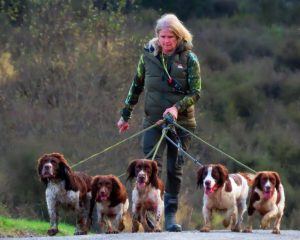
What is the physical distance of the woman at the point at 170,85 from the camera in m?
16.4

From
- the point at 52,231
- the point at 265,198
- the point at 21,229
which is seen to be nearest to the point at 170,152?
the point at 265,198

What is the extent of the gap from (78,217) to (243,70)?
41746 mm

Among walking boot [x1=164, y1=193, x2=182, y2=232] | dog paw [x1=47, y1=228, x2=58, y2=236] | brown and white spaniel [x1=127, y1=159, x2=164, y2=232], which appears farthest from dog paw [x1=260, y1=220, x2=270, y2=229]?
dog paw [x1=47, y1=228, x2=58, y2=236]

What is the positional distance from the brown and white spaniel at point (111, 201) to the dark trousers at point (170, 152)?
59 centimetres

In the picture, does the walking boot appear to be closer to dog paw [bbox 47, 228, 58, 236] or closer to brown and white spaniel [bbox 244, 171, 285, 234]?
brown and white spaniel [bbox 244, 171, 285, 234]

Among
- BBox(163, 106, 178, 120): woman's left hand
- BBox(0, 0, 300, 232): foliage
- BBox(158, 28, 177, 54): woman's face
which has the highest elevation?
BBox(158, 28, 177, 54): woman's face

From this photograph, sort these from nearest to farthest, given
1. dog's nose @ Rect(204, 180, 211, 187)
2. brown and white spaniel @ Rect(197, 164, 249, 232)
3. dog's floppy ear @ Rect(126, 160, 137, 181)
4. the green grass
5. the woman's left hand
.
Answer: the woman's left hand → dog's floppy ear @ Rect(126, 160, 137, 181) → dog's nose @ Rect(204, 180, 211, 187) → brown and white spaniel @ Rect(197, 164, 249, 232) → the green grass

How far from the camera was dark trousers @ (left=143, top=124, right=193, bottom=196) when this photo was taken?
16781 millimetres

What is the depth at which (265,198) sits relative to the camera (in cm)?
1706

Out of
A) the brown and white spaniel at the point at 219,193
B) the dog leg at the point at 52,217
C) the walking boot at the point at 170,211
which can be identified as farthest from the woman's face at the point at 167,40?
the dog leg at the point at 52,217

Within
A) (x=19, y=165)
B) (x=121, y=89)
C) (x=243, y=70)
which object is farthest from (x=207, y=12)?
(x=19, y=165)

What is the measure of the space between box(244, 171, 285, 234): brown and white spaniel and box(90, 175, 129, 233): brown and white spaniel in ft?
5.29

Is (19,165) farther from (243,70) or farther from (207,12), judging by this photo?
(207,12)

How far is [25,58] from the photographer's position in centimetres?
4212
